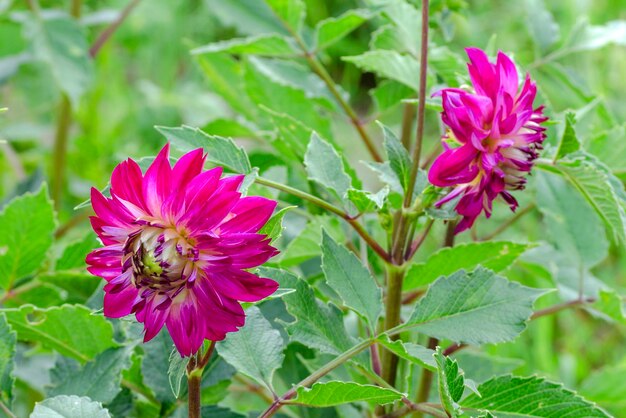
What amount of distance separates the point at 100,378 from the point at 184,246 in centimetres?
14

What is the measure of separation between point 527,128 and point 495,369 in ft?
0.88

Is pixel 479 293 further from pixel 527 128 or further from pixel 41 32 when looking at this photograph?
pixel 41 32

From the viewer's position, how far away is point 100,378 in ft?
1.48

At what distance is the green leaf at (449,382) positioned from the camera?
361 mm

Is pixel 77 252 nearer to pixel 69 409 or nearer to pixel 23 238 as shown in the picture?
pixel 23 238

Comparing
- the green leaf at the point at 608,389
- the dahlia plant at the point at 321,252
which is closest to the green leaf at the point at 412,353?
the dahlia plant at the point at 321,252

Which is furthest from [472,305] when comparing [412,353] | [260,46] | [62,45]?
[62,45]

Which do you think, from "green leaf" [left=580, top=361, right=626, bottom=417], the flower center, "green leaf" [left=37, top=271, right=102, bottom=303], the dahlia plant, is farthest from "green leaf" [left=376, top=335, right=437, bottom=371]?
"green leaf" [left=580, top=361, right=626, bottom=417]

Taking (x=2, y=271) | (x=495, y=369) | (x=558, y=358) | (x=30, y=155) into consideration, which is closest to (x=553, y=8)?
(x=558, y=358)

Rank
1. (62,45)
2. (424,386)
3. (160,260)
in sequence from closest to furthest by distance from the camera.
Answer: (160,260)
(424,386)
(62,45)

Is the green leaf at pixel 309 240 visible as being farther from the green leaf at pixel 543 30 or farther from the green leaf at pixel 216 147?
the green leaf at pixel 543 30

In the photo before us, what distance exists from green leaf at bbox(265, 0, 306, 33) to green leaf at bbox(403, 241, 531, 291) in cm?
24

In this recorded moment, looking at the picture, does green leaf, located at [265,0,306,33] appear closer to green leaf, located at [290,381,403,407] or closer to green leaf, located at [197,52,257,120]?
green leaf, located at [197,52,257,120]

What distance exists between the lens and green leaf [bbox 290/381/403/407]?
1.22 ft
